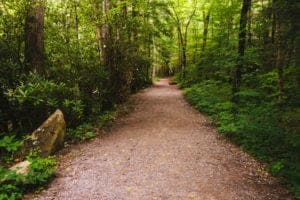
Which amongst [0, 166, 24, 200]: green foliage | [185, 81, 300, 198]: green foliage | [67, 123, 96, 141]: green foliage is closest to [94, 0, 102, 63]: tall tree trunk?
[67, 123, 96, 141]: green foliage

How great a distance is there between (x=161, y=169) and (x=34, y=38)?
6150 millimetres

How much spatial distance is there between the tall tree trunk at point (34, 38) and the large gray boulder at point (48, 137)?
2.00 m

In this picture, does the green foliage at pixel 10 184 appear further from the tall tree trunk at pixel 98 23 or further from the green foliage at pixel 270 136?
the tall tree trunk at pixel 98 23

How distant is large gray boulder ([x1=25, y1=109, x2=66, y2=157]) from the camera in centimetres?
802

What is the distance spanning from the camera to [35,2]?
31.6ft

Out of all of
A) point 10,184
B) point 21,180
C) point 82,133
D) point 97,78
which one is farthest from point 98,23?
point 10,184

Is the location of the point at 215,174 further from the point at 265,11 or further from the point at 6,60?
the point at 6,60

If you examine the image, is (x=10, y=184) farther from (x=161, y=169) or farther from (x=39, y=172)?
(x=161, y=169)

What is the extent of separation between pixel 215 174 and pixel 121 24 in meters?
10.0

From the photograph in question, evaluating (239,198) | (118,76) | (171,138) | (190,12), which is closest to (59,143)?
(171,138)

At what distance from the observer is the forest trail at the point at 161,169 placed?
6.07 metres

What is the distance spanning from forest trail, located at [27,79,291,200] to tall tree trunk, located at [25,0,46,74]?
3121 mm

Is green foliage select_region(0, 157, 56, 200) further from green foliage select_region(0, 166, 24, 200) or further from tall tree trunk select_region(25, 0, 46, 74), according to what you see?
tall tree trunk select_region(25, 0, 46, 74)

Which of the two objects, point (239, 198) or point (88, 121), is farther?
point (88, 121)
